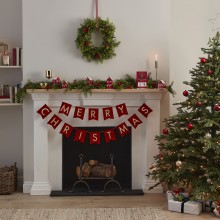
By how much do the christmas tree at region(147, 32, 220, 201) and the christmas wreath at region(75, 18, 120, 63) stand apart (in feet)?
3.53

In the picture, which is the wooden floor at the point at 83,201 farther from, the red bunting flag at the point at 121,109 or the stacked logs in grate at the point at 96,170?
the red bunting flag at the point at 121,109

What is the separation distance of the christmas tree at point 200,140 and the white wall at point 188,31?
88cm

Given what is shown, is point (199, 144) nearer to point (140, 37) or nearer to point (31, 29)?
point (140, 37)

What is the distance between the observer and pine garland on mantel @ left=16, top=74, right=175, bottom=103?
5195 mm

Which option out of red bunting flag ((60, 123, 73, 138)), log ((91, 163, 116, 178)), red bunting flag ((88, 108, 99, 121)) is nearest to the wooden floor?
log ((91, 163, 116, 178))

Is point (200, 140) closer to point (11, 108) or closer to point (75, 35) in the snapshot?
point (75, 35)

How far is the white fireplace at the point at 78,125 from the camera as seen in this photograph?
17.4 feet

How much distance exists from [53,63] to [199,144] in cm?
194

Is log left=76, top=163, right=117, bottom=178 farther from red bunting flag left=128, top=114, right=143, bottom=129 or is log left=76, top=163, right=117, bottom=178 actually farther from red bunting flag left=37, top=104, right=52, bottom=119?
red bunting flag left=37, top=104, right=52, bottom=119

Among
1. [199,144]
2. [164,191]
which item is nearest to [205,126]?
[199,144]

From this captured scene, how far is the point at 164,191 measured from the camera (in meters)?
5.46

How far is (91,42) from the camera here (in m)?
5.29

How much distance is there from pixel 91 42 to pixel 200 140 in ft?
5.67

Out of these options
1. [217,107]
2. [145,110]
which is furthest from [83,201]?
[217,107]
